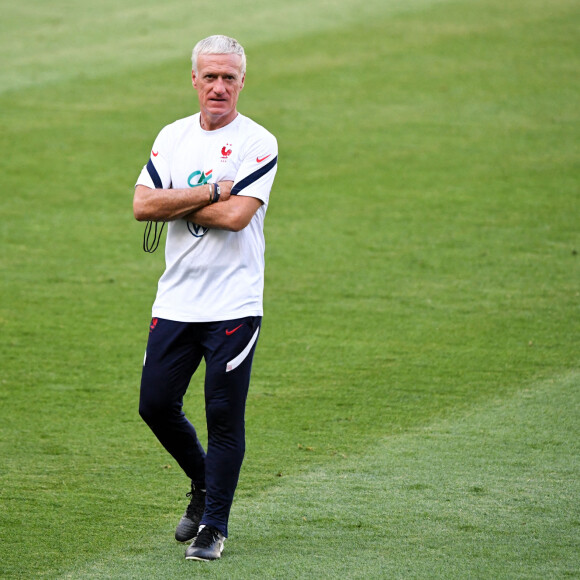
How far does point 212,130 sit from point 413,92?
13.0 meters

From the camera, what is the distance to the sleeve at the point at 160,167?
175 inches

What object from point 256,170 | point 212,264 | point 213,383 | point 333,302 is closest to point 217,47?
point 256,170

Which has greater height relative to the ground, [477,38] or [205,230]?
[477,38]

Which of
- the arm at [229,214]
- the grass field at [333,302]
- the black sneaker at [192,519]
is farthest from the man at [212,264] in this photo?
the grass field at [333,302]

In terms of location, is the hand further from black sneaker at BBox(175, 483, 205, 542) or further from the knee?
black sneaker at BBox(175, 483, 205, 542)

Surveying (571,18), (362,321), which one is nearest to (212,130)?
(362,321)

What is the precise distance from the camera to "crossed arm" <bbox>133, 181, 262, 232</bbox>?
4250 millimetres

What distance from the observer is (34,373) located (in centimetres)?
724

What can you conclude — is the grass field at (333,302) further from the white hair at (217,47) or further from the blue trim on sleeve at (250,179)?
the white hair at (217,47)

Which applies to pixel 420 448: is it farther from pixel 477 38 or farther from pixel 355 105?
pixel 477 38

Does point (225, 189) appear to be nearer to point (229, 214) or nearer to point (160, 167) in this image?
point (229, 214)

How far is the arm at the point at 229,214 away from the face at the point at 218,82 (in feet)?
1.35

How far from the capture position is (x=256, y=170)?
437 cm

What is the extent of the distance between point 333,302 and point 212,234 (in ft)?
15.7
